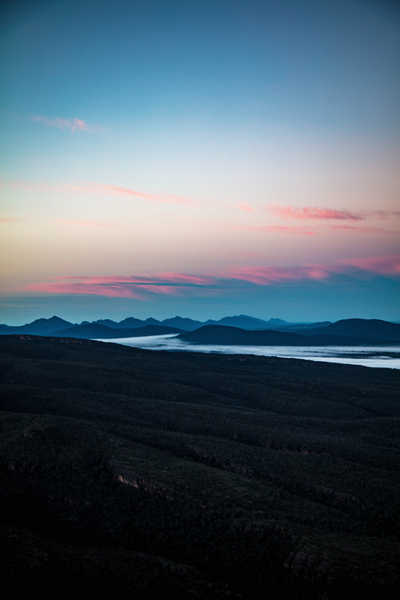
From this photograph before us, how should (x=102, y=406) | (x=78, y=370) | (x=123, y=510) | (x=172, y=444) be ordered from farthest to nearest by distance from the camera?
(x=78, y=370) < (x=102, y=406) < (x=172, y=444) < (x=123, y=510)

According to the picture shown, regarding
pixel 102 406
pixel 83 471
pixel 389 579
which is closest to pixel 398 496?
pixel 389 579

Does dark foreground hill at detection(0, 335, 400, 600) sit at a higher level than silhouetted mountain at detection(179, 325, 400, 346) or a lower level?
lower

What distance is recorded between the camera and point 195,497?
61.4ft

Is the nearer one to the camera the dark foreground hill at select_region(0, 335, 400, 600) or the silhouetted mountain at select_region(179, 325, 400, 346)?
the dark foreground hill at select_region(0, 335, 400, 600)

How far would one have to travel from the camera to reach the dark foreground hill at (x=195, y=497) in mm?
13367

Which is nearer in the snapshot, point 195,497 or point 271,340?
point 195,497

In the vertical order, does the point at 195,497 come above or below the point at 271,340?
→ below

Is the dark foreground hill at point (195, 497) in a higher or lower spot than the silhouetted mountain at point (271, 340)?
lower

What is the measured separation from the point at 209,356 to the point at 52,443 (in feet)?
200

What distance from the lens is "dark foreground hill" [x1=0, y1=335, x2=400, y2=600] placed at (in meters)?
13.4

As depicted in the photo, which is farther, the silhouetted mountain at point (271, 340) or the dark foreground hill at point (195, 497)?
the silhouetted mountain at point (271, 340)

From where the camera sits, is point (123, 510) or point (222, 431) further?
point (222, 431)

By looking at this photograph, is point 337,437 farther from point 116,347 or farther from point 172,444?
point 116,347

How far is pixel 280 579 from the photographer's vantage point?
1383 centimetres
